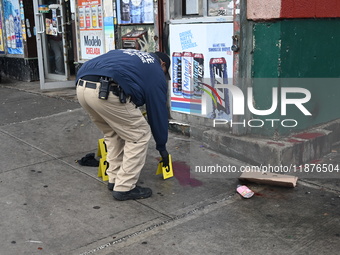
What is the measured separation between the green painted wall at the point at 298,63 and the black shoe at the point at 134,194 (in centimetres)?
171

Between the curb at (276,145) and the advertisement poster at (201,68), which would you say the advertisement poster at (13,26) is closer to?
the advertisement poster at (201,68)

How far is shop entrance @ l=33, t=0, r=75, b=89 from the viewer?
29.6 feet

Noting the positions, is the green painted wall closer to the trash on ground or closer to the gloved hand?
the trash on ground

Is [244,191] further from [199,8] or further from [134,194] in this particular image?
[199,8]

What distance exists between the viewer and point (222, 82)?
532cm

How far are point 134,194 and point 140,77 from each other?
1.12 meters

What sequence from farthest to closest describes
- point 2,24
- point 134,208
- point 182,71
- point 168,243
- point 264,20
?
point 2,24 → point 182,71 → point 264,20 → point 134,208 → point 168,243

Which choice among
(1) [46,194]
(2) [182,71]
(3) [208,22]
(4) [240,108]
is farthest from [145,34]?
(1) [46,194]

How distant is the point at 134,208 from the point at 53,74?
22.9 ft

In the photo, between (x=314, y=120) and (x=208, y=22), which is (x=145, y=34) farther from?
(x=314, y=120)

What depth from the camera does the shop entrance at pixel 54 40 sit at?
903cm

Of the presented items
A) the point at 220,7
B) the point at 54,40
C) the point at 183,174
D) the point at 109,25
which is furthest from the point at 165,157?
the point at 54,40

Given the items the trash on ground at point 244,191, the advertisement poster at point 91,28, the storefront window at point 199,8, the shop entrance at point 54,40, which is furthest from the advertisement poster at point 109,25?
the trash on ground at point 244,191

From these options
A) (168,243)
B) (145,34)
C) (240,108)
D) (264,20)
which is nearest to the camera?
(168,243)
